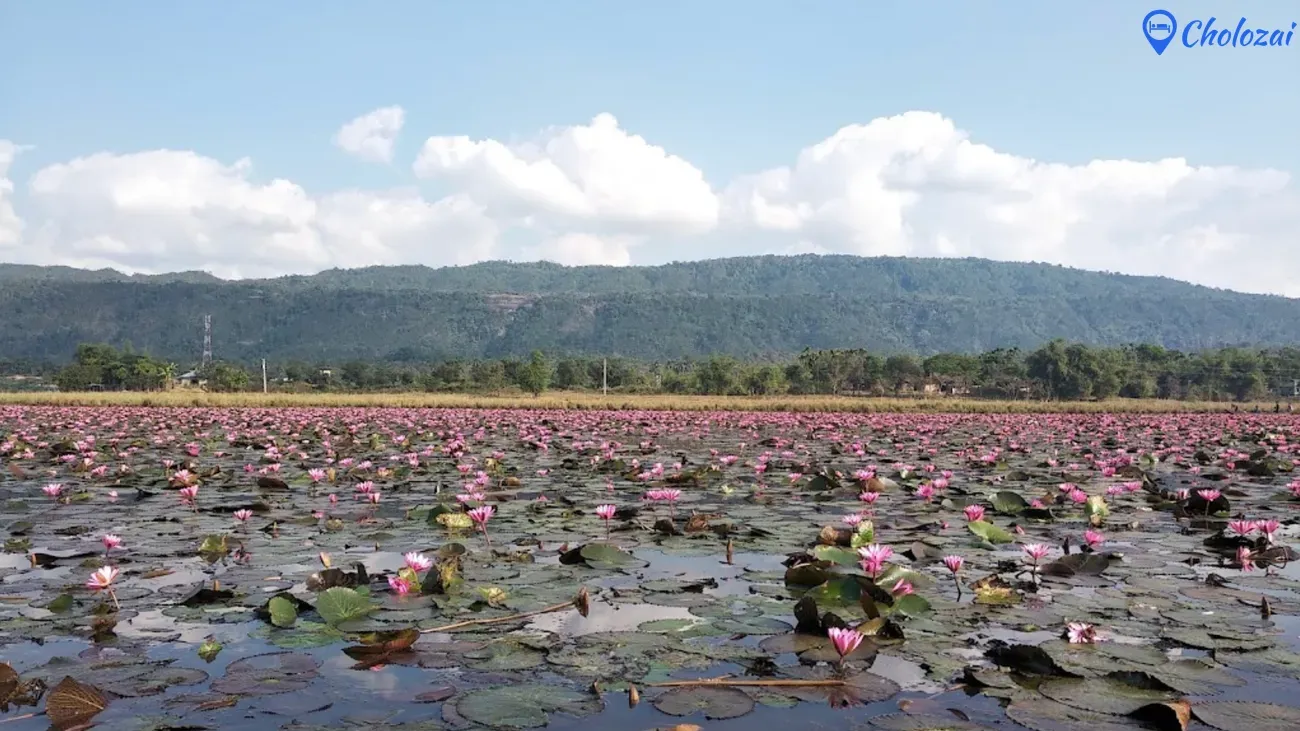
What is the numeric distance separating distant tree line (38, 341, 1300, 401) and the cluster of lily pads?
48.3 metres

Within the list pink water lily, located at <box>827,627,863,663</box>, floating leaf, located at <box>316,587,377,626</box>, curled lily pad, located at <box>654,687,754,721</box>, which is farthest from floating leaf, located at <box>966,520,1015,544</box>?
floating leaf, located at <box>316,587,377,626</box>

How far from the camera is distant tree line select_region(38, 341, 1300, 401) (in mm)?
63281

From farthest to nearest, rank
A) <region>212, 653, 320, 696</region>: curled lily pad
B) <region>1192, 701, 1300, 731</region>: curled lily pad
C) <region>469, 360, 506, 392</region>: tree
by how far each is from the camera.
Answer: <region>469, 360, 506, 392</region>: tree, <region>212, 653, 320, 696</region>: curled lily pad, <region>1192, 701, 1300, 731</region>: curled lily pad

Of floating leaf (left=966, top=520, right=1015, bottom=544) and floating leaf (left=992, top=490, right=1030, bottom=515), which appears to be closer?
floating leaf (left=966, top=520, right=1015, bottom=544)

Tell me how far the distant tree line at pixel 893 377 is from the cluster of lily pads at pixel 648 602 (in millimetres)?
48335

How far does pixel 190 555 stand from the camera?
5.60 m

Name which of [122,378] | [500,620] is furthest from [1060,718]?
[122,378]

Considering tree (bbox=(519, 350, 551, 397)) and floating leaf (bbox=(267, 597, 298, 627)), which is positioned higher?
tree (bbox=(519, 350, 551, 397))

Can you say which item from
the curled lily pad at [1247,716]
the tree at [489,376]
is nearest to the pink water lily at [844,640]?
the curled lily pad at [1247,716]

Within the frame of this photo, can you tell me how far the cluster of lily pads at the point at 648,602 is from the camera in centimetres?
308

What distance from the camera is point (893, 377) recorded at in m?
76.8

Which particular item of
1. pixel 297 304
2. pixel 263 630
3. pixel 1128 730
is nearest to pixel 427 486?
pixel 263 630

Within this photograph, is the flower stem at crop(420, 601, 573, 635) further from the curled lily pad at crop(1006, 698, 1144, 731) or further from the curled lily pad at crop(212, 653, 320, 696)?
the curled lily pad at crop(1006, 698, 1144, 731)

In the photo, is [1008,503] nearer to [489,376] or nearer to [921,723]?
[921,723]
